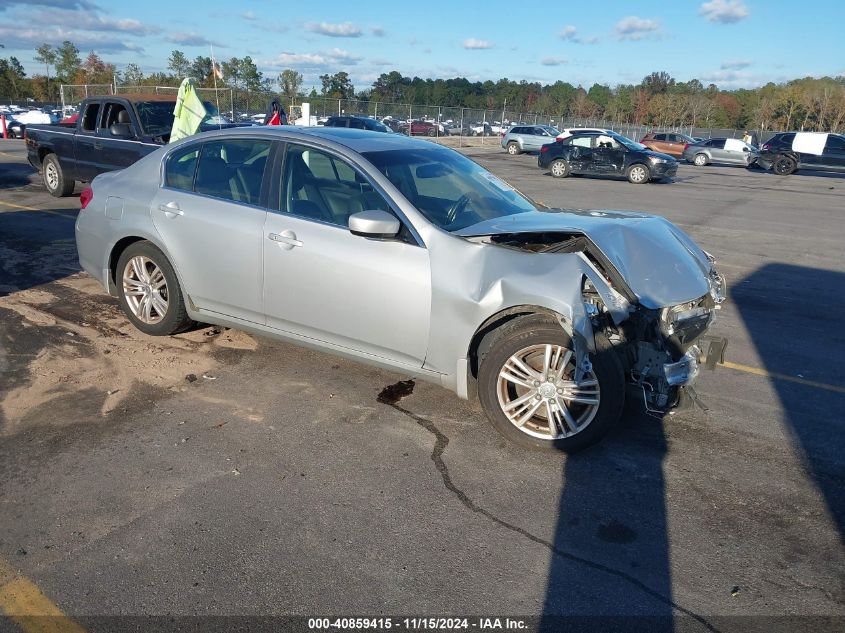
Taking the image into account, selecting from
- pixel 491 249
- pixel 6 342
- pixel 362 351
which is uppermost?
pixel 491 249

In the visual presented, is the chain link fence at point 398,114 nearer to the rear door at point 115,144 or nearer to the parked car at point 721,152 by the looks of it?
the parked car at point 721,152

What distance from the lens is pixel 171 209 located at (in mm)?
5098

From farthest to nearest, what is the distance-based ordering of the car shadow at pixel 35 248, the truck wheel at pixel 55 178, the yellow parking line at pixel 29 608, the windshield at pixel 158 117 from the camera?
the truck wheel at pixel 55 178 → the windshield at pixel 158 117 → the car shadow at pixel 35 248 → the yellow parking line at pixel 29 608

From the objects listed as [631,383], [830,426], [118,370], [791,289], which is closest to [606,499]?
[631,383]

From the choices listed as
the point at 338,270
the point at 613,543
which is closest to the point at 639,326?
the point at 613,543

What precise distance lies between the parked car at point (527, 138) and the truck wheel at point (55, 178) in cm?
2857

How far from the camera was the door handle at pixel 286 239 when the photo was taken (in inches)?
176

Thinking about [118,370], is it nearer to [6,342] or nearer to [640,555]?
[6,342]

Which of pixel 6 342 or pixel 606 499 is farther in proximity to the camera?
pixel 6 342

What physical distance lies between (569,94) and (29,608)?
133m

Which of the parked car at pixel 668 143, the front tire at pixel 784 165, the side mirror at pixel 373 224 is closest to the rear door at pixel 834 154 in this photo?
the front tire at pixel 784 165

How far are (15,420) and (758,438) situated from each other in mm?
4649

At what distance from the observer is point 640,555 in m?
3.06

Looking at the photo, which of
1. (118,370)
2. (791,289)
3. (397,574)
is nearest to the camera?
(397,574)
